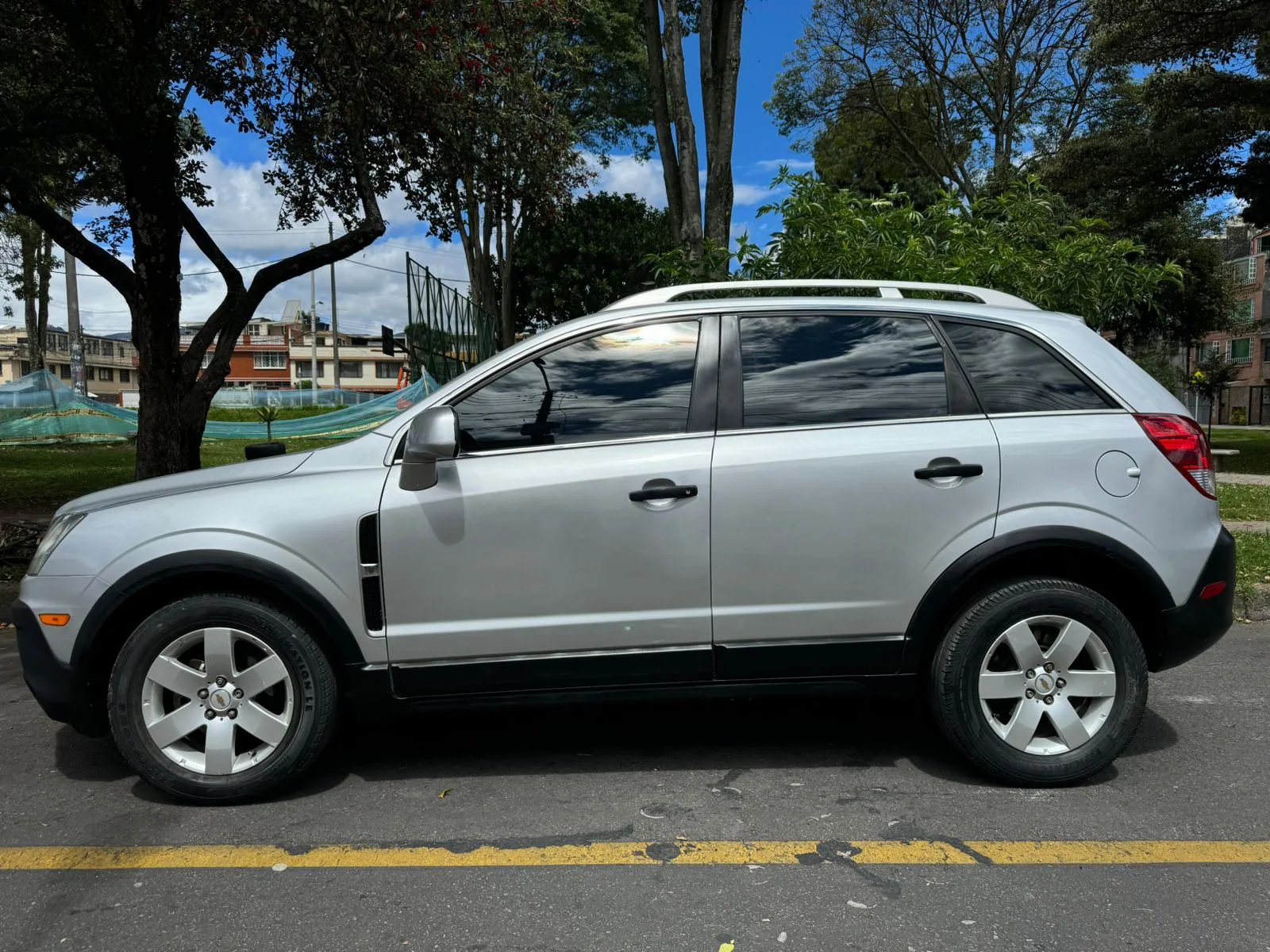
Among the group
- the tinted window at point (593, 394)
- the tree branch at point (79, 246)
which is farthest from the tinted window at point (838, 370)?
the tree branch at point (79, 246)

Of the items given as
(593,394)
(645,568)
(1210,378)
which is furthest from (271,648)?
(1210,378)

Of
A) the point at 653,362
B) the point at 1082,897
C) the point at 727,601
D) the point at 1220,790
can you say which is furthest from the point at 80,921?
the point at 1220,790

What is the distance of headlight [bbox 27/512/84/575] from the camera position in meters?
3.28

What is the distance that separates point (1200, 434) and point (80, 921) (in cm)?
392

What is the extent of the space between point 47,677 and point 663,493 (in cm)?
222

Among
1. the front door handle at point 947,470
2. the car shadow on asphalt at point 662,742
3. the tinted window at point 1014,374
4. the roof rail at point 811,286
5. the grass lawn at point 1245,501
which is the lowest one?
the car shadow on asphalt at point 662,742

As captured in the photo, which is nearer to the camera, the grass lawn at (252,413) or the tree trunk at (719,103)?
the tree trunk at (719,103)

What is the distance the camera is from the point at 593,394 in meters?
3.40

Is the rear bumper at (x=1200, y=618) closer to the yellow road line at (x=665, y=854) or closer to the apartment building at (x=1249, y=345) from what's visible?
the yellow road line at (x=665, y=854)

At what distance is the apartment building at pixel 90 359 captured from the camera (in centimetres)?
7738

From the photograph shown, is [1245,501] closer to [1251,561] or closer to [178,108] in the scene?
[1251,561]

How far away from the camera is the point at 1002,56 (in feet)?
59.1

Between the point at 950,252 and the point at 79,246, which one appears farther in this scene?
the point at 79,246

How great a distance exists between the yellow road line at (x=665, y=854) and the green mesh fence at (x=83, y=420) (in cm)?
1940
